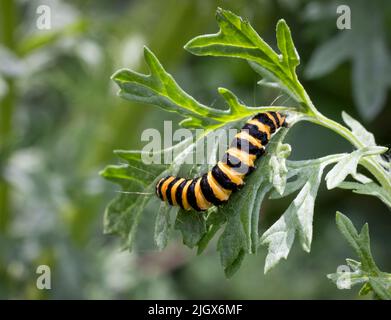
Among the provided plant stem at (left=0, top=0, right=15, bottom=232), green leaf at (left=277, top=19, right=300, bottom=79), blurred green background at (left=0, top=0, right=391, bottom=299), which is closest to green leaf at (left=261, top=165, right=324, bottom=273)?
green leaf at (left=277, top=19, right=300, bottom=79)

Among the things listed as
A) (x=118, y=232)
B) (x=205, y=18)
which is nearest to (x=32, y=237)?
(x=205, y=18)

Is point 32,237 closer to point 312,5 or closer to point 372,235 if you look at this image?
point 312,5

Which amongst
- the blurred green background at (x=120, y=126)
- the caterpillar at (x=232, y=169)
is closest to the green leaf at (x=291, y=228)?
the caterpillar at (x=232, y=169)

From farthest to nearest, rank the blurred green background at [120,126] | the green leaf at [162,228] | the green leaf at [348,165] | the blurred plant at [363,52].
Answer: the blurred green background at [120,126] < the blurred plant at [363,52] < the green leaf at [162,228] < the green leaf at [348,165]

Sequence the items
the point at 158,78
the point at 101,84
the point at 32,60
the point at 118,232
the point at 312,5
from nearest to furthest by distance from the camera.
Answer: the point at 158,78
the point at 118,232
the point at 312,5
the point at 32,60
the point at 101,84

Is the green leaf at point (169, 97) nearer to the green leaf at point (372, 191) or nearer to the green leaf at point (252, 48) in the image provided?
the green leaf at point (252, 48)

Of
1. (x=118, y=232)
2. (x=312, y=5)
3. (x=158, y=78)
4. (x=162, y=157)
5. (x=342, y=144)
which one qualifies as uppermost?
(x=312, y=5)

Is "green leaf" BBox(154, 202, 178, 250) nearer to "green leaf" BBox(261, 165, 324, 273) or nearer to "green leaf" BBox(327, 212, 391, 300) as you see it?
"green leaf" BBox(261, 165, 324, 273)
